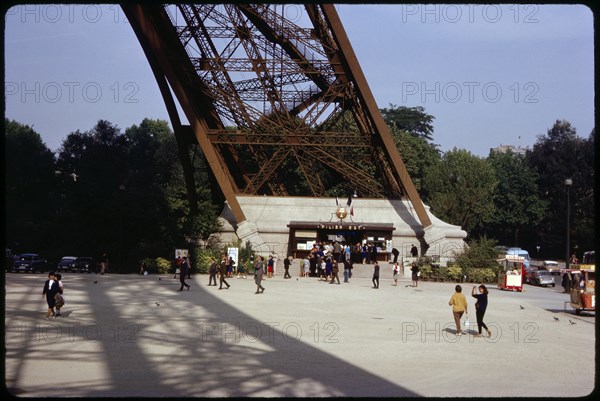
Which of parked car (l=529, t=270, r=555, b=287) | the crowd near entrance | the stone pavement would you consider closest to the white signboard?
the crowd near entrance

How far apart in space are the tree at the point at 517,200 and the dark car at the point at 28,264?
166ft

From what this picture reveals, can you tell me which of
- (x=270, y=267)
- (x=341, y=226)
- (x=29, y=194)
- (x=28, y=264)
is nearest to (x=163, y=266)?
(x=270, y=267)

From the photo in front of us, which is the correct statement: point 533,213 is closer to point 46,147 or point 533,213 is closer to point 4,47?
point 46,147

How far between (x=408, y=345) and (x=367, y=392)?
237 inches

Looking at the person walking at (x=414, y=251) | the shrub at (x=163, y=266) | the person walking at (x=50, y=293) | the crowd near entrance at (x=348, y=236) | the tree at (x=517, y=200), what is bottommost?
the person walking at (x=50, y=293)

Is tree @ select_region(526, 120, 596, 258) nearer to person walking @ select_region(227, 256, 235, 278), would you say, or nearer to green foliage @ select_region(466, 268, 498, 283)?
green foliage @ select_region(466, 268, 498, 283)

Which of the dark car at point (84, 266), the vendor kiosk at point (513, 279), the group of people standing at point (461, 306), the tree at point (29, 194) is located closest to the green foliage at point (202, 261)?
the dark car at point (84, 266)

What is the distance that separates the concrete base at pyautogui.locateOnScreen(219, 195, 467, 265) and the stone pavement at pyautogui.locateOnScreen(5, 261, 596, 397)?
21291 millimetres

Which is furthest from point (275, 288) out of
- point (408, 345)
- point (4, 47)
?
point (4, 47)

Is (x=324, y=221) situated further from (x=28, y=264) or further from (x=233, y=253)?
(x=28, y=264)

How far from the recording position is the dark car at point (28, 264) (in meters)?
48.6

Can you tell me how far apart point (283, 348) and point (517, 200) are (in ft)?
245

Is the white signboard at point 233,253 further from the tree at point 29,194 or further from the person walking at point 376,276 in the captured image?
the tree at point 29,194

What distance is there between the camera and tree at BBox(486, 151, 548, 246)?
8744cm
